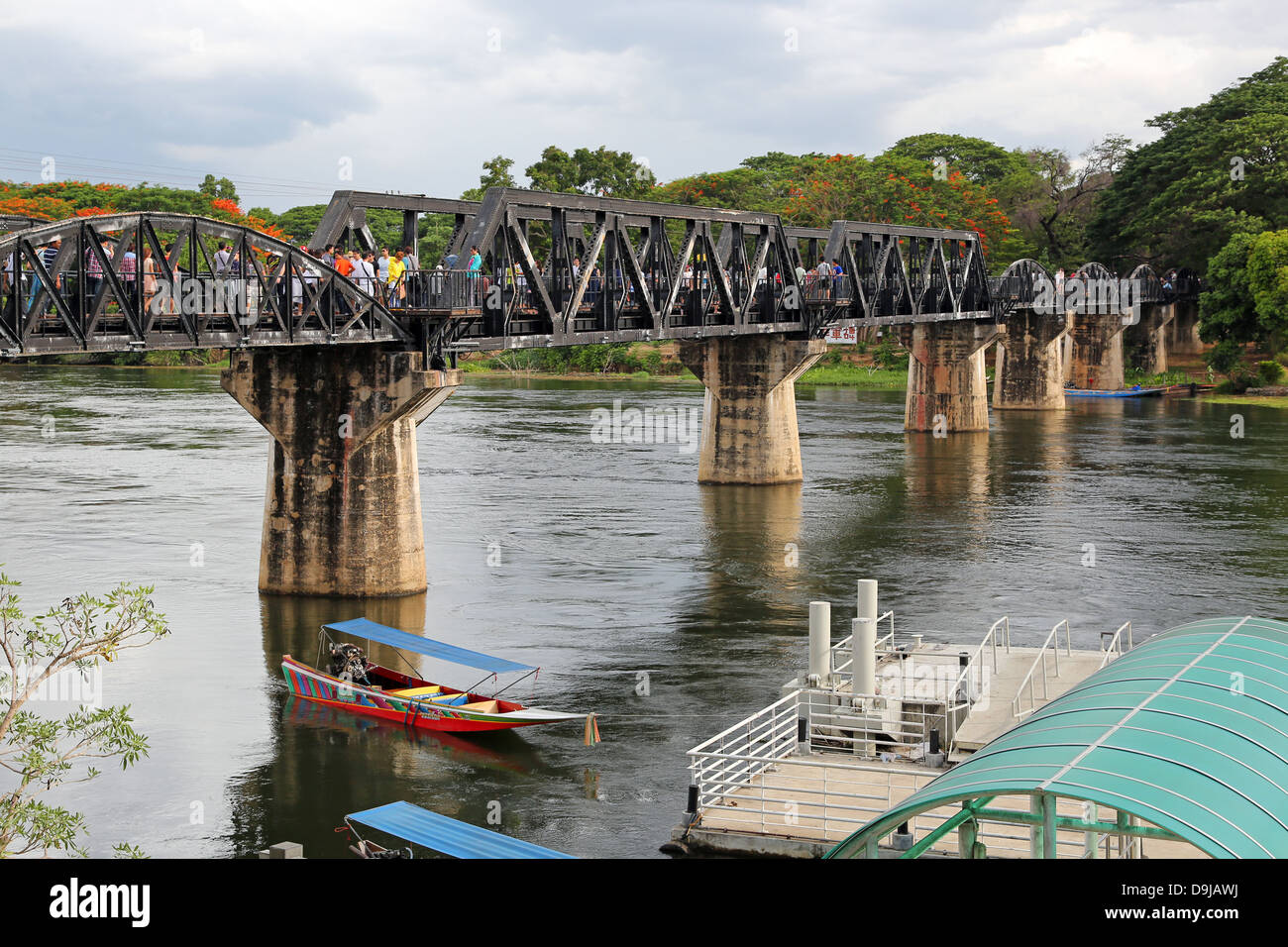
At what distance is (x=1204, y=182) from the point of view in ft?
377

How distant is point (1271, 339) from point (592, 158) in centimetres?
6574

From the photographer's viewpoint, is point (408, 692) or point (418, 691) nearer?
point (408, 692)

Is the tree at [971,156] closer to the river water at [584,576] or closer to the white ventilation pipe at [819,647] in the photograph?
the river water at [584,576]

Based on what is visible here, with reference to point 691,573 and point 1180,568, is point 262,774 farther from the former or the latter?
point 1180,568

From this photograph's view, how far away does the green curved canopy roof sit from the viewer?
13328 mm

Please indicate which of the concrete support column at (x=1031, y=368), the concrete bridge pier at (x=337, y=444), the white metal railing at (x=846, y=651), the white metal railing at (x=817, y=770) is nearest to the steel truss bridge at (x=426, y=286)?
the concrete bridge pier at (x=337, y=444)

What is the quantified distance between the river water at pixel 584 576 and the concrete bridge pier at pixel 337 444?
4.24ft

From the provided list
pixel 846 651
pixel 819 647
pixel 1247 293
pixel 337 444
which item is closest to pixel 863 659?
pixel 819 647

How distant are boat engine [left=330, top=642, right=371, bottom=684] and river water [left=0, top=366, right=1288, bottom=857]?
2.98 feet

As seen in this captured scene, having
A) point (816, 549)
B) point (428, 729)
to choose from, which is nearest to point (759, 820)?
point (428, 729)

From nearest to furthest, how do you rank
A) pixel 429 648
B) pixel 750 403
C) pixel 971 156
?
pixel 429 648, pixel 750 403, pixel 971 156

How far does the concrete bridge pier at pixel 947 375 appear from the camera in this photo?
89.7 m

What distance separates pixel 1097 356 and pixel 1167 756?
371 feet

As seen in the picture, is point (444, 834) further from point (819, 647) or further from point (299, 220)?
point (299, 220)
